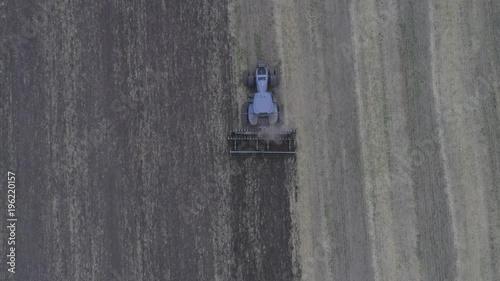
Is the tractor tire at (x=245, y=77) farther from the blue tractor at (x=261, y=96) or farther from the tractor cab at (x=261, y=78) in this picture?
the tractor cab at (x=261, y=78)

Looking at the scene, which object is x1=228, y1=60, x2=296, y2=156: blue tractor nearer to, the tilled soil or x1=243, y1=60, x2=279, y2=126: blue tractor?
x1=243, y1=60, x2=279, y2=126: blue tractor

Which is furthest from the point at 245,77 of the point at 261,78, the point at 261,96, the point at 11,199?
the point at 11,199

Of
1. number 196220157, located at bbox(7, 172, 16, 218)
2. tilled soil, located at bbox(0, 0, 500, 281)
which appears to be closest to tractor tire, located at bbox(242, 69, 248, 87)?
tilled soil, located at bbox(0, 0, 500, 281)

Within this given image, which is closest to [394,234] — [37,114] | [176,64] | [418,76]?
[418,76]

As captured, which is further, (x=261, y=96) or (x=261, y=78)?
(x=261, y=78)

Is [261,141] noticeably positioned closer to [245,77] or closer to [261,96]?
[261,96]

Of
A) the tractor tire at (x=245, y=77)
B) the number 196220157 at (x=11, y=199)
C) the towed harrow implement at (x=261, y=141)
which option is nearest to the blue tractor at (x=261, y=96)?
the tractor tire at (x=245, y=77)

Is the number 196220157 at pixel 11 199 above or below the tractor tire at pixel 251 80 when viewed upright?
below

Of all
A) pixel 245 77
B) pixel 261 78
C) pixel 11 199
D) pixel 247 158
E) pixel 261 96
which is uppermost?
pixel 245 77

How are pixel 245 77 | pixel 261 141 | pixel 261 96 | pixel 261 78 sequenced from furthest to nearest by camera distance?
pixel 245 77
pixel 261 141
pixel 261 78
pixel 261 96
